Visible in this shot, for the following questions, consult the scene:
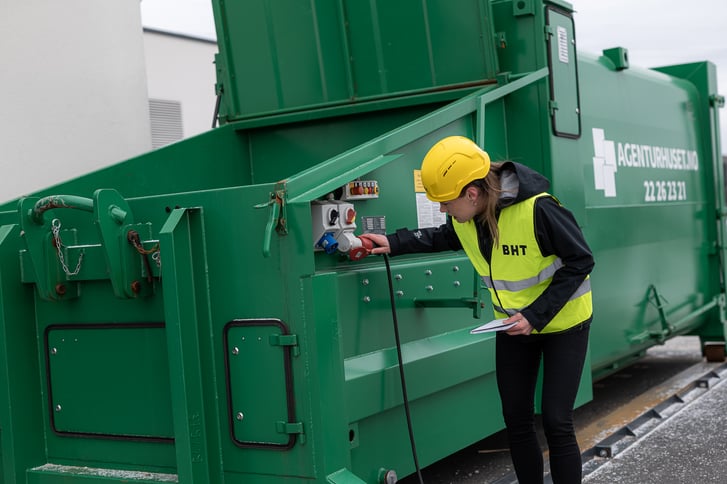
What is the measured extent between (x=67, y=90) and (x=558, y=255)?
4.15 meters

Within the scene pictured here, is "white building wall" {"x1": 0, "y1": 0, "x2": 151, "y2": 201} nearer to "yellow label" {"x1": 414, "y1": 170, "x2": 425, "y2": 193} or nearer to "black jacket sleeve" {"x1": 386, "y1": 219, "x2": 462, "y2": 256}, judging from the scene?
"yellow label" {"x1": 414, "y1": 170, "x2": 425, "y2": 193}

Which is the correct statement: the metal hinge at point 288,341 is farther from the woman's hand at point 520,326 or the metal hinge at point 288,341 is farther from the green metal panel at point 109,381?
the woman's hand at point 520,326

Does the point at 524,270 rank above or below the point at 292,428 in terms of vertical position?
above

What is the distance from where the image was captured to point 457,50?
4.91 m

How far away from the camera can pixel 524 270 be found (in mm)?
3527

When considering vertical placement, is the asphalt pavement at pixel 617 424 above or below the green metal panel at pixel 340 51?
below

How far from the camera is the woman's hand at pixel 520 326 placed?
3402mm

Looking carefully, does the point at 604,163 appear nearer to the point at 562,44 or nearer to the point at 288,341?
the point at 562,44

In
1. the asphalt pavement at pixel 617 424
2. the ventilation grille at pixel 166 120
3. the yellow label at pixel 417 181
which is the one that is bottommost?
the asphalt pavement at pixel 617 424

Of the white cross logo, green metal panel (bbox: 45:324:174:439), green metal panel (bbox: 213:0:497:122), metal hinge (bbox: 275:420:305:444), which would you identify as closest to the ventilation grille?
green metal panel (bbox: 213:0:497:122)

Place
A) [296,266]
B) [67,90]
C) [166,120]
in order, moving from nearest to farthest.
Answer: [296,266] < [67,90] < [166,120]

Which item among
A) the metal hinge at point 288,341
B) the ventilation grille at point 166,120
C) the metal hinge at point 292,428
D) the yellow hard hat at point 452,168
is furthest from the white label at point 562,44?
the ventilation grille at point 166,120

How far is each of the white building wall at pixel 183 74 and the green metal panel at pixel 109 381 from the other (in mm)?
6917

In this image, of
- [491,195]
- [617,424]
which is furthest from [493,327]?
[617,424]
